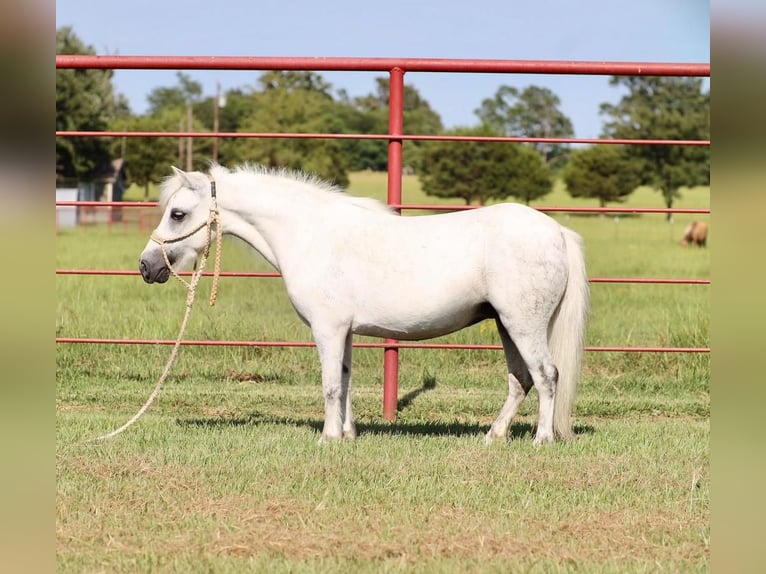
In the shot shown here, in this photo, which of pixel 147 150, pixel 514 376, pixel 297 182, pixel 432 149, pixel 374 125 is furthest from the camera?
pixel 374 125

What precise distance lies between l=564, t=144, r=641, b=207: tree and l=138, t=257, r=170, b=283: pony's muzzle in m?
48.5

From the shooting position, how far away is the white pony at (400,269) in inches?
176

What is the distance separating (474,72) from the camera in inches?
217

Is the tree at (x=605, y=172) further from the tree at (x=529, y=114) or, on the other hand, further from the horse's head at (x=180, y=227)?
the horse's head at (x=180, y=227)

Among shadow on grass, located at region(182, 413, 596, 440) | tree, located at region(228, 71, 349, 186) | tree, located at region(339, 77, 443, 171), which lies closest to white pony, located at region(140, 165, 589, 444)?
shadow on grass, located at region(182, 413, 596, 440)

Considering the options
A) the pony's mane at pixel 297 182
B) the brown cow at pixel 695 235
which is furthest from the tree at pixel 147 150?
the pony's mane at pixel 297 182

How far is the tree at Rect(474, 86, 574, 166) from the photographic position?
8081cm

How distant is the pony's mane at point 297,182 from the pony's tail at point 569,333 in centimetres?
101

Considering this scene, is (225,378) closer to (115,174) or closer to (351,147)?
(115,174)

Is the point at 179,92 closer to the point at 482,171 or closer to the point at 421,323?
the point at 482,171

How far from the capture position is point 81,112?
42094 millimetres

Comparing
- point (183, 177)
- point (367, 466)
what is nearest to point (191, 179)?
point (183, 177)

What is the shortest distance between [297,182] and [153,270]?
869mm

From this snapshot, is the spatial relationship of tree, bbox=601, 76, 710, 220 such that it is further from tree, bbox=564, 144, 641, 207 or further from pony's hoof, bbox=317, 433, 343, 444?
pony's hoof, bbox=317, 433, 343, 444
